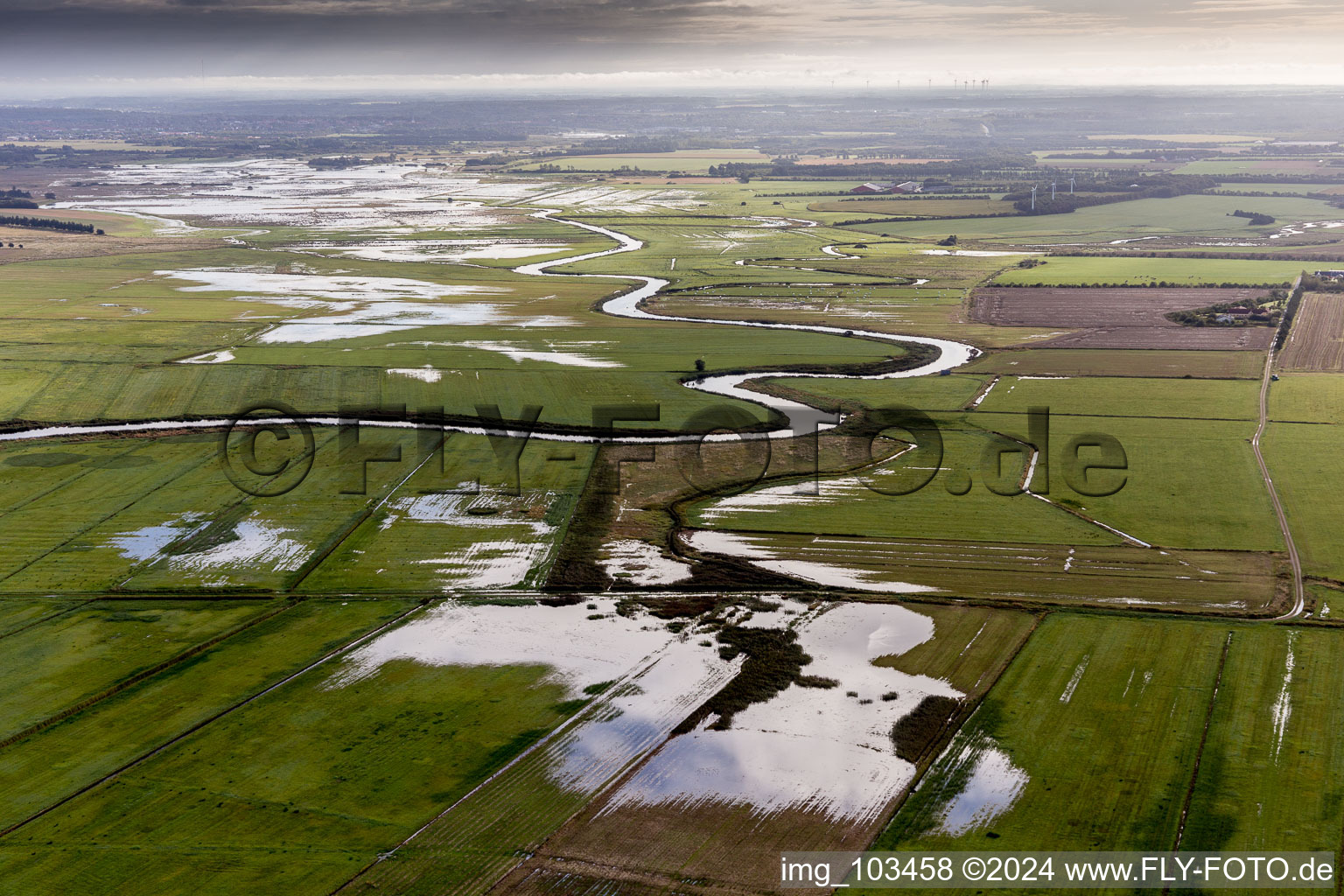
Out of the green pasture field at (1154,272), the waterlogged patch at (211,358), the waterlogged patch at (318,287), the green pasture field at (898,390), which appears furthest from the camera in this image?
the green pasture field at (1154,272)

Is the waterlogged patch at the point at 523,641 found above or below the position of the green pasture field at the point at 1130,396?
below

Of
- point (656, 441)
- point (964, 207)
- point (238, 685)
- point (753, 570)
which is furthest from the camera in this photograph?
point (964, 207)

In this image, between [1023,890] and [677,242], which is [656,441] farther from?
[677,242]

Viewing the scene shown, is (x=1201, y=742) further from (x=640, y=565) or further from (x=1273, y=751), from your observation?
(x=640, y=565)

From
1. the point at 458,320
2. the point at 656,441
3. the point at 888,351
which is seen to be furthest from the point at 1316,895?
the point at 458,320

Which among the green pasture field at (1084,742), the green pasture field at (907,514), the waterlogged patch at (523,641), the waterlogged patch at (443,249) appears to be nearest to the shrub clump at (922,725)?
the green pasture field at (1084,742)

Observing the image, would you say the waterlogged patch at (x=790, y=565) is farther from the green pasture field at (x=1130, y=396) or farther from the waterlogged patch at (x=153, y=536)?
the green pasture field at (x=1130, y=396)
